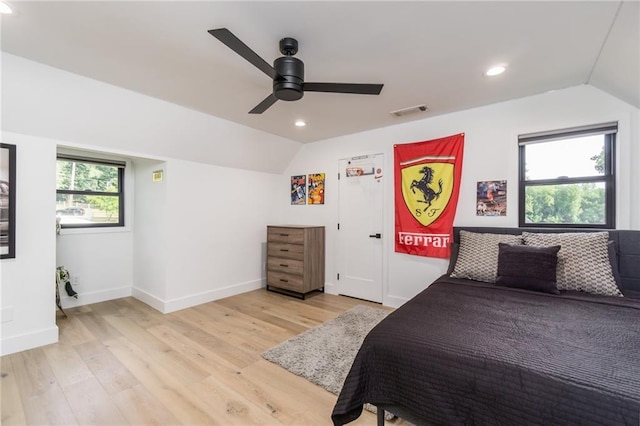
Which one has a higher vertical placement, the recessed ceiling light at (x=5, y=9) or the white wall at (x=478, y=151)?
the recessed ceiling light at (x=5, y=9)

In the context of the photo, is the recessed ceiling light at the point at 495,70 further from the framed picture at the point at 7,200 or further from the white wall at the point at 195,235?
the framed picture at the point at 7,200

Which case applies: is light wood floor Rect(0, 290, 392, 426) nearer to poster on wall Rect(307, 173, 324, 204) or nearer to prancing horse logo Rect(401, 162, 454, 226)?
prancing horse logo Rect(401, 162, 454, 226)

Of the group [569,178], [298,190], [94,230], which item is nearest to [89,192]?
[94,230]

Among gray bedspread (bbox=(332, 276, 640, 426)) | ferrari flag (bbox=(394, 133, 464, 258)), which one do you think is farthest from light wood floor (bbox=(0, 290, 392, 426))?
ferrari flag (bbox=(394, 133, 464, 258))

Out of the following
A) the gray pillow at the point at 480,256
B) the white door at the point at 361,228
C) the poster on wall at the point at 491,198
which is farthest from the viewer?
the white door at the point at 361,228

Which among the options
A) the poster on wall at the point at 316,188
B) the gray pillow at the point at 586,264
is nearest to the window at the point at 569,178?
the gray pillow at the point at 586,264

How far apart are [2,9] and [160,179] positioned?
6.83 feet

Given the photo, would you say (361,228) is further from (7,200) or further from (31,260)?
(7,200)

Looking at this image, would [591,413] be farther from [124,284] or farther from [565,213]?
[124,284]

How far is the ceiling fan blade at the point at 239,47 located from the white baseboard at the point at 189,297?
302 cm

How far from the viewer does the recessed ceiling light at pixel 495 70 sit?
86.6 inches

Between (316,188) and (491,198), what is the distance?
2.41 metres

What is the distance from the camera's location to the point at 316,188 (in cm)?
441

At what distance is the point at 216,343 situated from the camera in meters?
2.59
